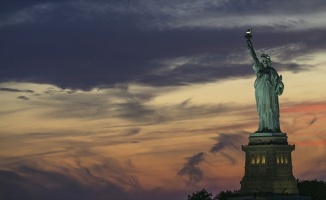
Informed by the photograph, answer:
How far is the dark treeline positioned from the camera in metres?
131

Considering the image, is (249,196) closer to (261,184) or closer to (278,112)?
(261,184)

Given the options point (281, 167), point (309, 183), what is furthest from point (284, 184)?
point (309, 183)

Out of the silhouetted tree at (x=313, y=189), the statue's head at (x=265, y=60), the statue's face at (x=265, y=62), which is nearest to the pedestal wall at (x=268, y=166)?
the statue's face at (x=265, y=62)

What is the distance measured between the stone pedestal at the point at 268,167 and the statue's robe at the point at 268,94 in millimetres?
1416

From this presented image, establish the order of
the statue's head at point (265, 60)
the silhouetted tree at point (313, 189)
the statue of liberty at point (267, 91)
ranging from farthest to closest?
1. the silhouetted tree at point (313, 189)
2. the statue's head at point (265, 60)
3. the statue of liberty at point (267, 91)

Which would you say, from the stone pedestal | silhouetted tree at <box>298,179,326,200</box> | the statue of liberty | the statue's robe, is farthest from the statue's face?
silhouetted tree at <box>298,179,326,200</box>

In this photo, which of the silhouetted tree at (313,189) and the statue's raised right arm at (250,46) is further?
the silhouetted tree at (313,189)

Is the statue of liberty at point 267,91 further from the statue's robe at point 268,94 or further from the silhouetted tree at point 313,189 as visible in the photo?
the silhouetted tree at point 313,189

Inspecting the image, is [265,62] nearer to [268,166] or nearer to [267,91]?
[267,91]

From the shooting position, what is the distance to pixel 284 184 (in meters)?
109

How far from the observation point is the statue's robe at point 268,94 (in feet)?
363

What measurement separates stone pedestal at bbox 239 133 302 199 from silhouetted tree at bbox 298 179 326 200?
20299 mm

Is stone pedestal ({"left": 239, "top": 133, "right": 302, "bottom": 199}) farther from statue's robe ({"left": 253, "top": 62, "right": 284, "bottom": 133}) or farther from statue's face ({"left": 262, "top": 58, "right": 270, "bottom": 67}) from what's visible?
statue's face ({"left": 262, "top": 58, "right": 270, "bottom": 67})

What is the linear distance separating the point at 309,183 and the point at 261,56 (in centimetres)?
2834
